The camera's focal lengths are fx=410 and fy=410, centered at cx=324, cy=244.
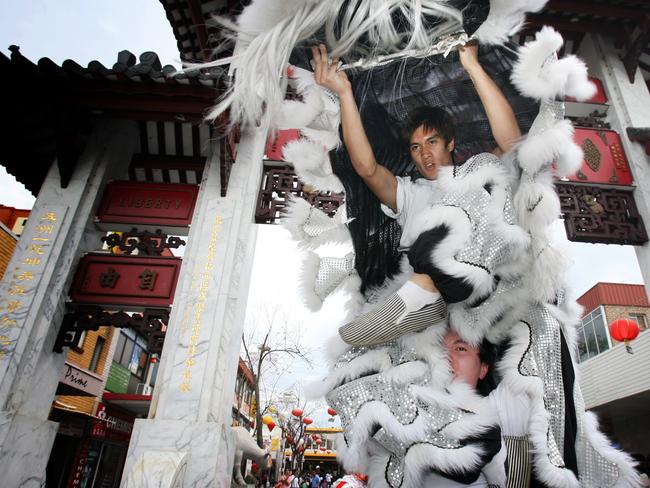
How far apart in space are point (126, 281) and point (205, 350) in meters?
1.75

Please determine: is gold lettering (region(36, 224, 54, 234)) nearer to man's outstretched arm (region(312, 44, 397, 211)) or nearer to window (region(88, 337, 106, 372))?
man's outstretched arm (region(312, 44, 397, 211))

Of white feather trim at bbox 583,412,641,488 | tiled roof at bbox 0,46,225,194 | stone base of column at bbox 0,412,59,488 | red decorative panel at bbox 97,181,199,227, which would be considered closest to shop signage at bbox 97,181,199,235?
red decorative panel at bbox 97,181,199,227

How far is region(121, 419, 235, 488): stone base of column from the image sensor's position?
4441 millimetres

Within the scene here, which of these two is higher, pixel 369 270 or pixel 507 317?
pixel 369 270

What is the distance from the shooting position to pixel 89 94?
227 inches

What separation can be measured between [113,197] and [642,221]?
8.49m

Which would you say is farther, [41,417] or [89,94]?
[89,94]

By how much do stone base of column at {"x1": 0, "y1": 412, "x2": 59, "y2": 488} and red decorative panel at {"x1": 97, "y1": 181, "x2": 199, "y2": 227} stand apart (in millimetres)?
2903

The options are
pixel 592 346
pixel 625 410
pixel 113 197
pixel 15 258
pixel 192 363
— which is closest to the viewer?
pixel 192 363

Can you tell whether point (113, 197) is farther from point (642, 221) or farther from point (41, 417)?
point (642, 221)

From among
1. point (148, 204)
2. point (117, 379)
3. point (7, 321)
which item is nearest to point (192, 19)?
point (148, 204)

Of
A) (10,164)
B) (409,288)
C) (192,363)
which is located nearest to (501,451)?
(409,288)

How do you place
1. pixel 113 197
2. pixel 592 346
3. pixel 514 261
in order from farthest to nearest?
pixel 592 346 → pixel 113 197 → pixel 514 261

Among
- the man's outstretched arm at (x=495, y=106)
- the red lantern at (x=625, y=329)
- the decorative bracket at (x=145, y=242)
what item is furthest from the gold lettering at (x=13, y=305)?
the red lantern at (x=625, y=329)
